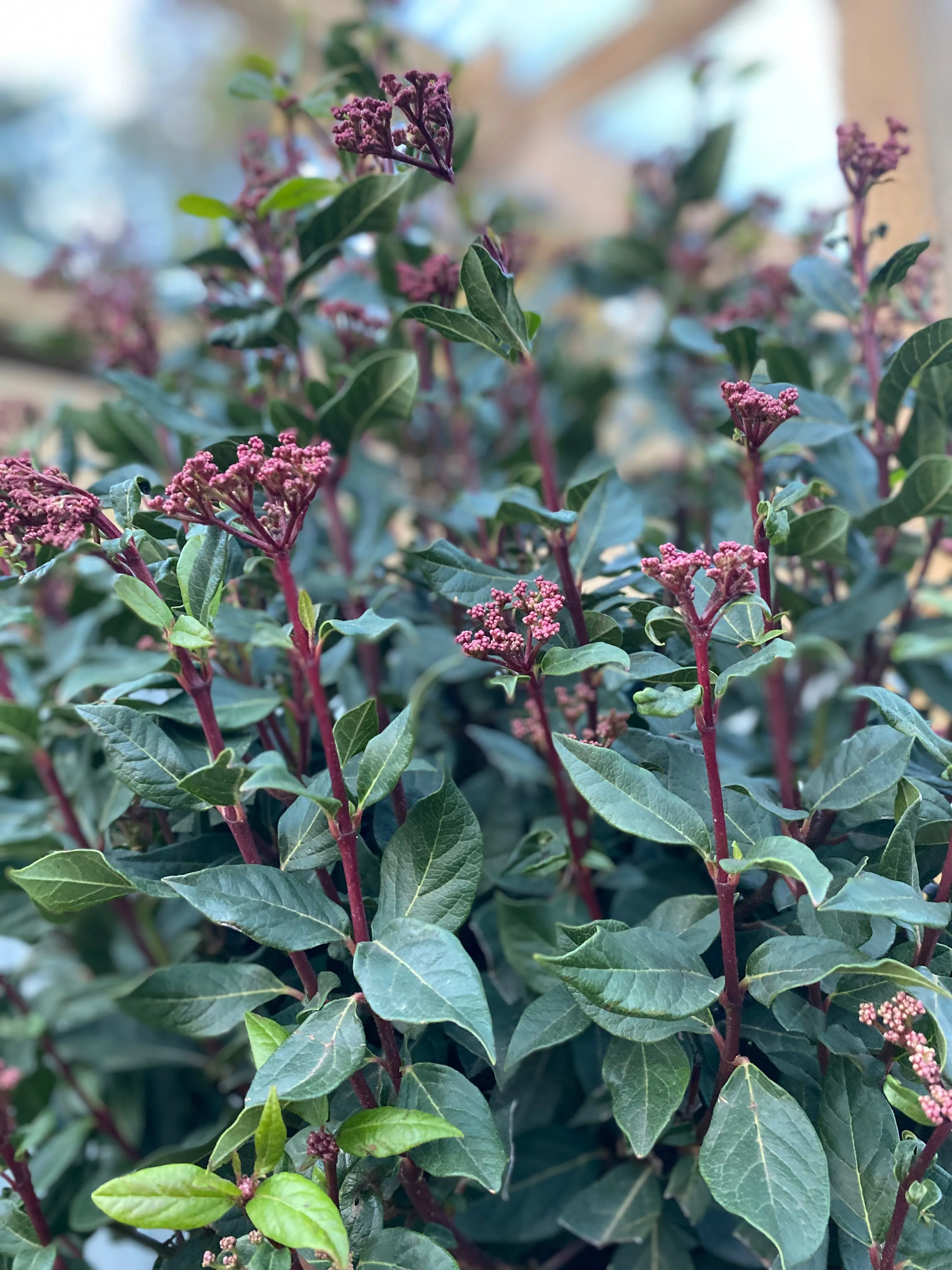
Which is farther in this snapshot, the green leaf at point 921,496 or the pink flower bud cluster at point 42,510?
the green leaf at point 921,496

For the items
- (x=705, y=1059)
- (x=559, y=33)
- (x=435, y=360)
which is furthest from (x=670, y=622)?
(x=559, y=33)

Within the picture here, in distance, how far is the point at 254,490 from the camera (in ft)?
1.34

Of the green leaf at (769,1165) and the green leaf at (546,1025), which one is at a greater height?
the green leaf at (546,1025)

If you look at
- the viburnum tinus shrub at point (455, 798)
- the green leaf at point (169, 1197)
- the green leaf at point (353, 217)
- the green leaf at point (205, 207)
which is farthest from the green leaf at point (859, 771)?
the green leaf at point (205, 207)

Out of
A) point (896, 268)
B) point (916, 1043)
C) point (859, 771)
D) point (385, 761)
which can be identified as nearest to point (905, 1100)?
point (916, 1043)

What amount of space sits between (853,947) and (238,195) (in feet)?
2.10

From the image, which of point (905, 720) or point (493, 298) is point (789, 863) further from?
point (493, 298)

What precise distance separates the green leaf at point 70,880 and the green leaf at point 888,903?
320mm

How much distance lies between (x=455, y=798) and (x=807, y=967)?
17 centimetres

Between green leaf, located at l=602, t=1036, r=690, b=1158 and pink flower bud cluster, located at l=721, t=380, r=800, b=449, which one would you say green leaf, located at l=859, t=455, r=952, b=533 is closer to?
pink flower bud cluster, located at l=721, t=380, r=800, b=449

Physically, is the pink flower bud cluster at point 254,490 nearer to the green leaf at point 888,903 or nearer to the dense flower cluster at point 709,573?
the dense flower cluster at point 709,573

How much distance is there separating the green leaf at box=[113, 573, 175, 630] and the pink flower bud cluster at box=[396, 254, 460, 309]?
28 cm

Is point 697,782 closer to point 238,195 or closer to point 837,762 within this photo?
point 837,762

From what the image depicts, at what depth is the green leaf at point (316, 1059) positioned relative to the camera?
1.21ft
